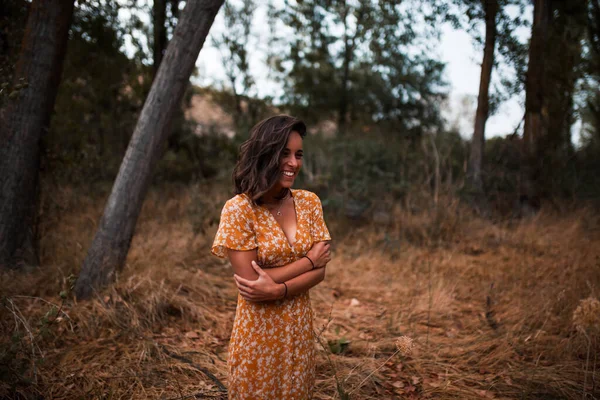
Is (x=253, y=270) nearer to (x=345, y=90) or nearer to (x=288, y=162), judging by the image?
(x=288, y=162)

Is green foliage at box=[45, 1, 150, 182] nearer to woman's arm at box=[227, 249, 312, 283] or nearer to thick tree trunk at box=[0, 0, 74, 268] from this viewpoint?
thick tree trunk at box=[0, 0, 74, 268]

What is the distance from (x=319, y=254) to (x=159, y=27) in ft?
25.0

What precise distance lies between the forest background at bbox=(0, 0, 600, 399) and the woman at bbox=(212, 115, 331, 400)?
0.37 metres

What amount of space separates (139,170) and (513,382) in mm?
3766

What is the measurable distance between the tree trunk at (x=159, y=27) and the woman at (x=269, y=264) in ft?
23.4

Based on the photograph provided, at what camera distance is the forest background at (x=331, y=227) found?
3256 mm

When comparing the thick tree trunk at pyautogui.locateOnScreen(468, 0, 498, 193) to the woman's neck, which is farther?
the thick tree trunk at pyautogui.locateOnScreen(468, 0, 498, 193)

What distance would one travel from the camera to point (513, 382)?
10.5 feet

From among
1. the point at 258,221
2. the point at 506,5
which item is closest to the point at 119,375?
the point at 258,221

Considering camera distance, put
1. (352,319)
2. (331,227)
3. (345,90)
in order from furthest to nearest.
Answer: (345,90) < (331,227) < (352,319)

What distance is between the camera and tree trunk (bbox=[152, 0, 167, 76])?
26.2ft

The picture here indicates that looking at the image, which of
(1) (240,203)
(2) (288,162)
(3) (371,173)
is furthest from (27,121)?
(3) (371,173)

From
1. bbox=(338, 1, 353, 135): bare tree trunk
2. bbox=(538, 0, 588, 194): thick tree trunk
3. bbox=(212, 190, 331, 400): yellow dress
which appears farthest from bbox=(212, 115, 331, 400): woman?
bbox=(338, 1, 353, 135): bare tree trunk

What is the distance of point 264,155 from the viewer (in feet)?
6.98
